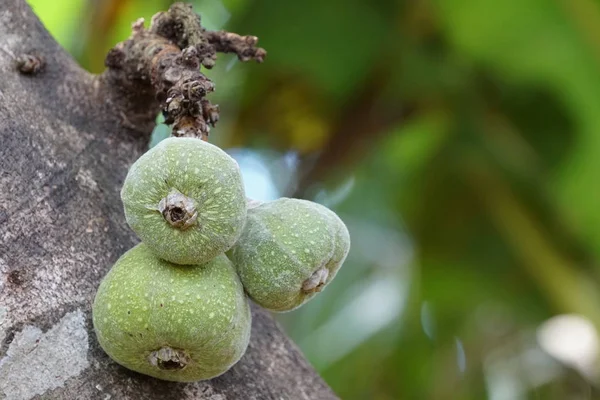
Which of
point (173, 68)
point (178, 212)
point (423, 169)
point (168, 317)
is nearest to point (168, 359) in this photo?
point (168, 317)

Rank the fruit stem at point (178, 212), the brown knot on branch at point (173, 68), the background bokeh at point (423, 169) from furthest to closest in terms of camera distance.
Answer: the background bokeh at point (423, 169), the brown knot on branch at point (173, 68), the fruit stem at point (178, 212)

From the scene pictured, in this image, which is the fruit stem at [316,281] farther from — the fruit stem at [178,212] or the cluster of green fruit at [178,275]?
the fruit stem at [178,212]

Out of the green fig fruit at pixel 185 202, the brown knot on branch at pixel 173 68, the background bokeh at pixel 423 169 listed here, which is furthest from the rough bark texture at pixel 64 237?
the background bokeh at pixel 423 169

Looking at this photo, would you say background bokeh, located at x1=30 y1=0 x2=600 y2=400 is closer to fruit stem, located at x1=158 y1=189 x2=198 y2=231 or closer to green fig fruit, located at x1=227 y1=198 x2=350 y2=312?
green fig fruit, located at x1=227 y1=198 x2=350 y2=312

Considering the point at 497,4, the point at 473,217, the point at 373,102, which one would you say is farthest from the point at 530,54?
the point at 473,217

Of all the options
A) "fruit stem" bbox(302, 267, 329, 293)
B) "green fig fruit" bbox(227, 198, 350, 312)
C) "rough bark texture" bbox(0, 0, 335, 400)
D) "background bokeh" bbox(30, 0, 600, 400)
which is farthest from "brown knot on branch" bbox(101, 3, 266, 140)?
"background bokeh" bbox(30, 0, 600, 400)
